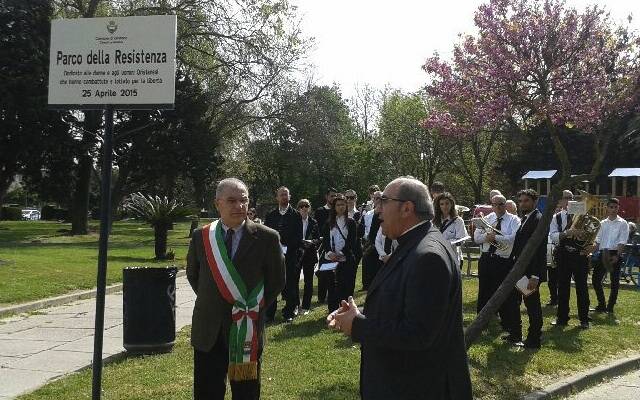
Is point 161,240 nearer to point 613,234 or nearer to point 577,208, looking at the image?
point 613,234

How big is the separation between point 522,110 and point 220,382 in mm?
5717

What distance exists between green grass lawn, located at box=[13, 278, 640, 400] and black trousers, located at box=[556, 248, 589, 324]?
28 centimetres

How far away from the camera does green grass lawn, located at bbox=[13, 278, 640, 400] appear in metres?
6.71

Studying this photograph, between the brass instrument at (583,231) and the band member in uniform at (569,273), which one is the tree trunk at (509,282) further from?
the band member in uniform at (569,273)

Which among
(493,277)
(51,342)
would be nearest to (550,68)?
(493,277)

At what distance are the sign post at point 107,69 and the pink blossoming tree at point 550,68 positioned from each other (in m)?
4.32

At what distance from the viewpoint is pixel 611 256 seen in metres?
12.9

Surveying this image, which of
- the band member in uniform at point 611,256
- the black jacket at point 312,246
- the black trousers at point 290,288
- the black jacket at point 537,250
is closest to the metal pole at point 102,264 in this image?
the black trousers at point 290,288

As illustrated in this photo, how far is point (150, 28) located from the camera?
18.3ft

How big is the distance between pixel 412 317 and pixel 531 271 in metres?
6.11

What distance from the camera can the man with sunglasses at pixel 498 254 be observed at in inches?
387

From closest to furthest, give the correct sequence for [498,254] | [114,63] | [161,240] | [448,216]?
[114,63], [498,254], [448,216], [161,240]

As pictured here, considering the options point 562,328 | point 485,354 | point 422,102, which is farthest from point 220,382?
point 422,102

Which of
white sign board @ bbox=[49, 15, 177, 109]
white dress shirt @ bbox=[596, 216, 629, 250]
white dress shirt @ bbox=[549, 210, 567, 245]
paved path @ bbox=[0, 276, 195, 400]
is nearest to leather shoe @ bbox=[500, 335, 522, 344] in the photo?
white dress shirt @ bbox=[549, 210, 567, 245]
